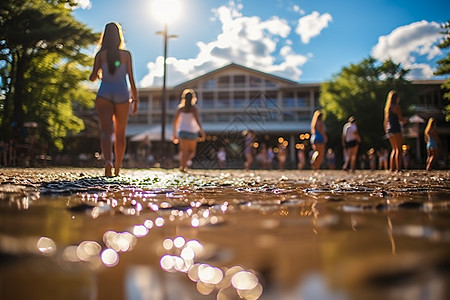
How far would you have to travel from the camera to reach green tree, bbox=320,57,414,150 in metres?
29.2

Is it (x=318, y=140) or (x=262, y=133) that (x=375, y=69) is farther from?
(x=318, y=140)

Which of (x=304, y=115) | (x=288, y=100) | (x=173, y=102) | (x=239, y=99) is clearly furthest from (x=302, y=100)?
(x=173, y=102)

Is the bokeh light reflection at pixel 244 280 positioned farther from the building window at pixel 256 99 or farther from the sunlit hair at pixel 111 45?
the building window at pixel 256 99

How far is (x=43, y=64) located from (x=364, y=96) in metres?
25.8

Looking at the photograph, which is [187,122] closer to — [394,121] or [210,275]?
[394,121]

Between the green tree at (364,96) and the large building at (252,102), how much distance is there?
470cm

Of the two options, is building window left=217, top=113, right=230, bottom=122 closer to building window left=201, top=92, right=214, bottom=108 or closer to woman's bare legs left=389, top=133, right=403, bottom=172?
building window left=201, top=92, right=214, bottom=108

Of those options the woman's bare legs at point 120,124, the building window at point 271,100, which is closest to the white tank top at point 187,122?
the woman's bare legs at point 120,124

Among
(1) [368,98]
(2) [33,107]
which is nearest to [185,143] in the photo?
(2) [33,107]

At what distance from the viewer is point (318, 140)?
31.4 feet

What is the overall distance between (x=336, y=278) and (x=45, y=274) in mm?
530

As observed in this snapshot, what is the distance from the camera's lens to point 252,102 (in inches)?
1508

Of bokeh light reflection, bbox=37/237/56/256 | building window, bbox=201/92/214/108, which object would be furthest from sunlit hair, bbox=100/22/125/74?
building window, bbox=201/92/214/108

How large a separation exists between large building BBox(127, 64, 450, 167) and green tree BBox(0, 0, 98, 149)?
1654 cm
